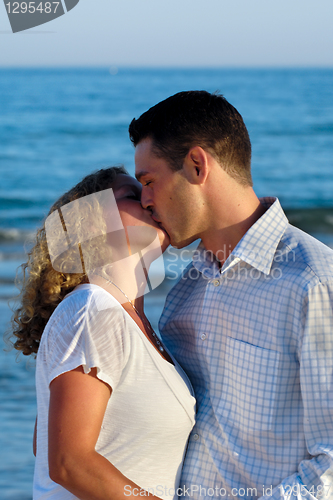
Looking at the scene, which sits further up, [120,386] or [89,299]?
[89,299]

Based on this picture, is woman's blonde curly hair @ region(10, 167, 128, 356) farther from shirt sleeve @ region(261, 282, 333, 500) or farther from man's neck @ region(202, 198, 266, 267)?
shirt sleeve @ region(261, 282, 333, 500)

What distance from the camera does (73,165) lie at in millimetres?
16266

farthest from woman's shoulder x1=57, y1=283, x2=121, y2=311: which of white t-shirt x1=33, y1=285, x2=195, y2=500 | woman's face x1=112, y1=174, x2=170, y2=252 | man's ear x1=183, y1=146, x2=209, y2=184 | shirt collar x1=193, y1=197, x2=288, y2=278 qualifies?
man's ear x1=183, y1=146, x2=209, y2=184

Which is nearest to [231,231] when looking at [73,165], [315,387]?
[315,387]

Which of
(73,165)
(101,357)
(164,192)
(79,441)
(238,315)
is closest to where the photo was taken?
(79,441)

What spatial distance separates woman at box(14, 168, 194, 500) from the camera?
1.73m

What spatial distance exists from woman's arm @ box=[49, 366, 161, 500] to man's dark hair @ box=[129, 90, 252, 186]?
40.2 inches

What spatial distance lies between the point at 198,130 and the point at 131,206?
1.44ft

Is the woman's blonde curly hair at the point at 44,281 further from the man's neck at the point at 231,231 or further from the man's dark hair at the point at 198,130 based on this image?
the man's neck at the point at 231,231

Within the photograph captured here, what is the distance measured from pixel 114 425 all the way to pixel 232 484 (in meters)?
0.55

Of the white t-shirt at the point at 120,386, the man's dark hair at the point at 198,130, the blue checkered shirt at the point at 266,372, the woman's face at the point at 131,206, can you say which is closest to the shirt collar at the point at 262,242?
the blue checkered shirt at the point at 266,372

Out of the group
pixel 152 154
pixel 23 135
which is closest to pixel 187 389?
pixel 152 154

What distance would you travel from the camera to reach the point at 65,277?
2.17m

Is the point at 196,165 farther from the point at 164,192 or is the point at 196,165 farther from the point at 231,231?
the point at 231,231
